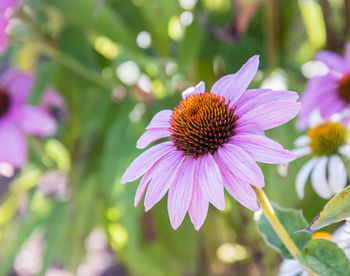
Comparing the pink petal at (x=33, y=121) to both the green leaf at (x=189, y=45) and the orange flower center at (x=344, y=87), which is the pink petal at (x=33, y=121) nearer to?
the green leaf at (x=189, y=45)

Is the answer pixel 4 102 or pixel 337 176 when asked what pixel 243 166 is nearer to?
pixel 337 176

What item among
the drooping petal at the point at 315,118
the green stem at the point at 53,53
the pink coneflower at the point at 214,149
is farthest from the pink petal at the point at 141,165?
the green stem at the point at 53,53

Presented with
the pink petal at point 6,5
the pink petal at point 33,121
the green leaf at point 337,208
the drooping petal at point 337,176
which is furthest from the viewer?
the pink petal at point 33,121

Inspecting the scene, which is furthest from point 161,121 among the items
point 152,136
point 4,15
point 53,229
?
point 53,229

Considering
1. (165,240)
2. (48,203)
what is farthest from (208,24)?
(48,203)

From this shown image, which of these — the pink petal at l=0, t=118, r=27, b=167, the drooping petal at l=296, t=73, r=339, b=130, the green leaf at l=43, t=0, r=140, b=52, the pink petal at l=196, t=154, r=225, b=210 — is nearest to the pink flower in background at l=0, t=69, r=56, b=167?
the pink petal at l=0, t=118, r=27, b=167

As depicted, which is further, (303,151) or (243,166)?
(303,151)

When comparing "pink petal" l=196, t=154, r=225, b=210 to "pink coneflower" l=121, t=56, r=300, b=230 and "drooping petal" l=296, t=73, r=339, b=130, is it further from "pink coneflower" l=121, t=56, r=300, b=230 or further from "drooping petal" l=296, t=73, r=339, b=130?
"drooping petal" l=296, t=73, r=339, b=130
